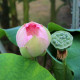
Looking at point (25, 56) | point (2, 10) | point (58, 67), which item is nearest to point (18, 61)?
point (25, 56)

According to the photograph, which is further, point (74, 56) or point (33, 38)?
point (74, 56)

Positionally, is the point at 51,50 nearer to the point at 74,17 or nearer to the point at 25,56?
the point at 25,56

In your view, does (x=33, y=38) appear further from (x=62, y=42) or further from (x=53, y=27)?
(x=53, y=27)

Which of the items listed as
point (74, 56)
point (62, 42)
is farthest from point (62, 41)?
point (74, 56)

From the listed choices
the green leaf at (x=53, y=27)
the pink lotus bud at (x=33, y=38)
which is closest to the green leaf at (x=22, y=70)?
the pink lotus bud at (x=33, y=38)

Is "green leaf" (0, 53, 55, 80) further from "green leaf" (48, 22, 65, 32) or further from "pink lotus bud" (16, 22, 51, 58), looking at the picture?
"green leaf" (48, 22, 65, 32)

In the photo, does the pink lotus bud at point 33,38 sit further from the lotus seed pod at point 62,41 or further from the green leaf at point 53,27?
the green leaf at point 53,27

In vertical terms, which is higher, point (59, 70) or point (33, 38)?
point (33, 38)

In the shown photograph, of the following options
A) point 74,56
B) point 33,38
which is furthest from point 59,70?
point 33,38

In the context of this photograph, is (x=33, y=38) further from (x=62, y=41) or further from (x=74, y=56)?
(x=74, y=56)
